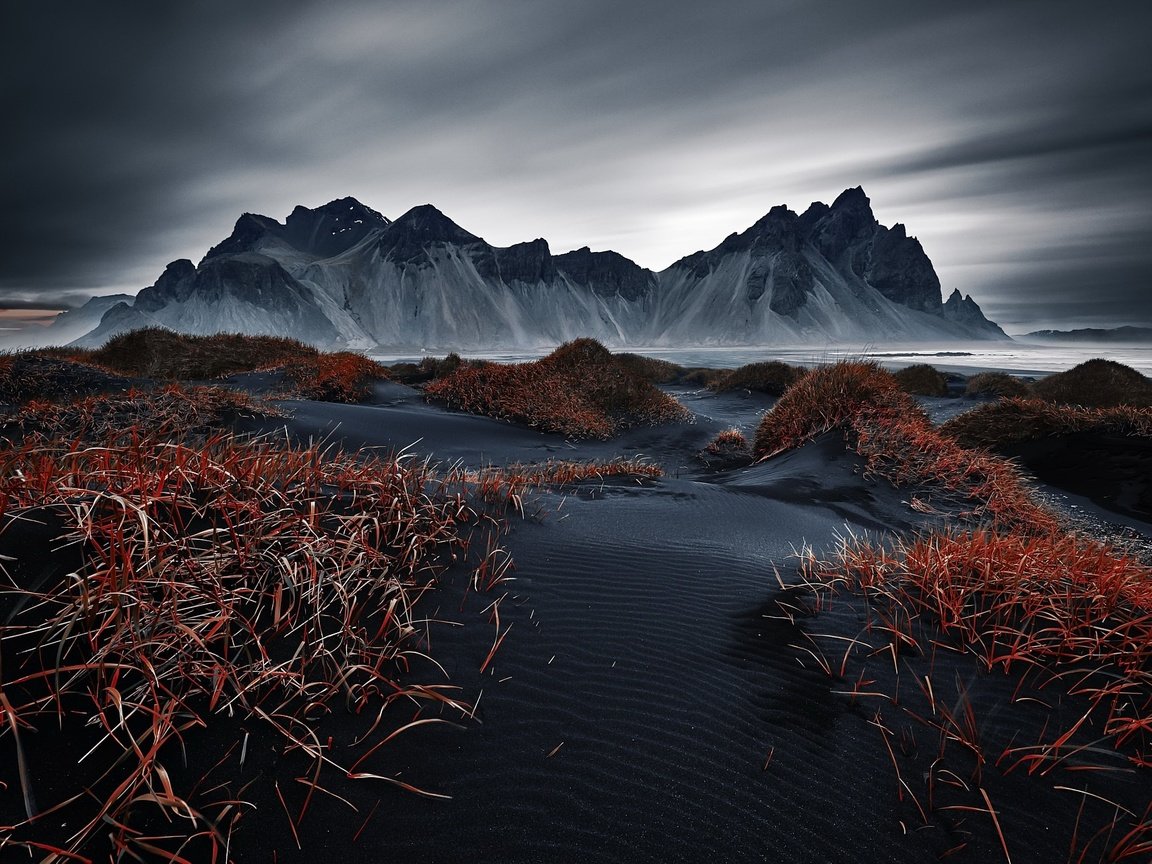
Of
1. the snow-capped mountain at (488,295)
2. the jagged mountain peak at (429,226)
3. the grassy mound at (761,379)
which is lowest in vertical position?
the grassy mound at (761,379)

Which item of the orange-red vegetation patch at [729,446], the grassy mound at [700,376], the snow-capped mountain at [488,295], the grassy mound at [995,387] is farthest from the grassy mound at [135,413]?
the snow-capped mountain at [488,295]

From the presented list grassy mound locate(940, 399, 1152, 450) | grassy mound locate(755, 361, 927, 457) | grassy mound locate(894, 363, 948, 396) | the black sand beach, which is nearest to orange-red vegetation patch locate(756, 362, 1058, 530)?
grassy mound locate(755, 361, 927, 457)

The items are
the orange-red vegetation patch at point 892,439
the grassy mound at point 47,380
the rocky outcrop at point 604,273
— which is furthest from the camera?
the rocky outcrop at point 604,273

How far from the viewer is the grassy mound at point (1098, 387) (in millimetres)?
16031

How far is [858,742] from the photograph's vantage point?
215 centimetres

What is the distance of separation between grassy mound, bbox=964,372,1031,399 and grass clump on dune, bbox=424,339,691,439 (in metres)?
15.1

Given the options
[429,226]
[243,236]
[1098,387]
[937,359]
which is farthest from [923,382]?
[243,236]

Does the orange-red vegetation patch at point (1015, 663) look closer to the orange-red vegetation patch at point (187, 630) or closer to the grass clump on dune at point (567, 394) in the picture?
the orange-red vegetation patch at point (187, 630)

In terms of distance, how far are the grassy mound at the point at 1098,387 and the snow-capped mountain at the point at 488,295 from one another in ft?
416

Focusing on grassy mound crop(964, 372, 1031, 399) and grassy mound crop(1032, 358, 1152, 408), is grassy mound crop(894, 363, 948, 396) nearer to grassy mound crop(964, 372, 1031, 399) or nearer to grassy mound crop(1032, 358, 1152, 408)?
grassy mound crop(964, 372, 1031, 399)

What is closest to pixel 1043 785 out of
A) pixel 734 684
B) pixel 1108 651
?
pixel 1108 651

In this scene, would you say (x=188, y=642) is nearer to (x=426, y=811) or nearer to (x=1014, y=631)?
(x=426, y=811)

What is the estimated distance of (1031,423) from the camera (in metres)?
10.9

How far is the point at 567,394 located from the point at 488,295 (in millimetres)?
146087
